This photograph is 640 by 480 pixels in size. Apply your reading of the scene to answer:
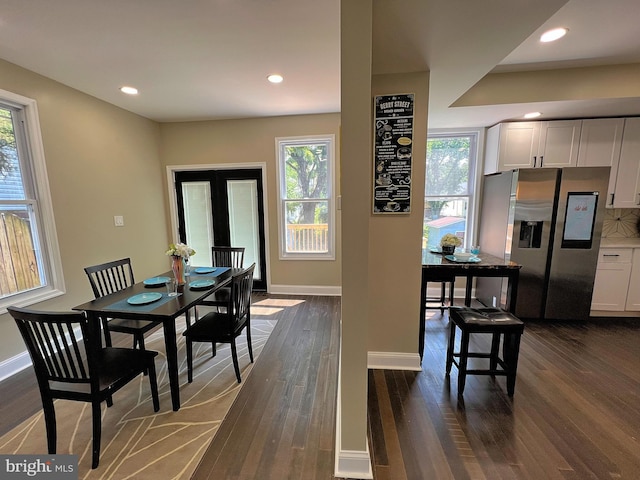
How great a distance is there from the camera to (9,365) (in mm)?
2377

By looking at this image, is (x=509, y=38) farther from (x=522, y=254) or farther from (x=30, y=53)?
(x=30, y=53)

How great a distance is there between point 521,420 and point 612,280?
8.82ft

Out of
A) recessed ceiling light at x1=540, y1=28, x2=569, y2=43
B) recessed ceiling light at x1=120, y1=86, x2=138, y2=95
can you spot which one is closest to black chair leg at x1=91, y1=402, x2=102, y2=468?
recessed ceiling light at x1=120, y1=86, x2=138, y2=95

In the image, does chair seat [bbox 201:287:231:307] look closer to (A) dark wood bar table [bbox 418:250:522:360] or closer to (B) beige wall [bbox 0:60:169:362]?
(B) beige wall [bbox 0:60:169:362]

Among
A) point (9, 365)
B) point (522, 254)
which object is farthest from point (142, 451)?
point (522, 254)

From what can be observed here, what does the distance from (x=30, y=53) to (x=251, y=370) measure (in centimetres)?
329

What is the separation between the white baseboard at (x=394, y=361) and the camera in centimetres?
234

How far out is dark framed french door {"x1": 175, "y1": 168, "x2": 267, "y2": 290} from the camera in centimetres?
424

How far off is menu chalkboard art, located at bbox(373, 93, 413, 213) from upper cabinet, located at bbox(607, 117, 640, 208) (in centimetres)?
296

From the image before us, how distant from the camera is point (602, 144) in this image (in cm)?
310

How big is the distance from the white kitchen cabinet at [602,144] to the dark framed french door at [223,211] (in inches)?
164

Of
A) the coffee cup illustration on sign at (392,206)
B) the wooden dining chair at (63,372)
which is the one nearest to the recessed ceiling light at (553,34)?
the coffee cup illustration on sign at (392,206)

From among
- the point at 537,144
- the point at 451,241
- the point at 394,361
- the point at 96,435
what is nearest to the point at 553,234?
the point at 537,144

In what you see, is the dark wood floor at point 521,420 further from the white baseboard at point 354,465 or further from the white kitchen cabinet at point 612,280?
the white kitchen cabinet at point 612,280
